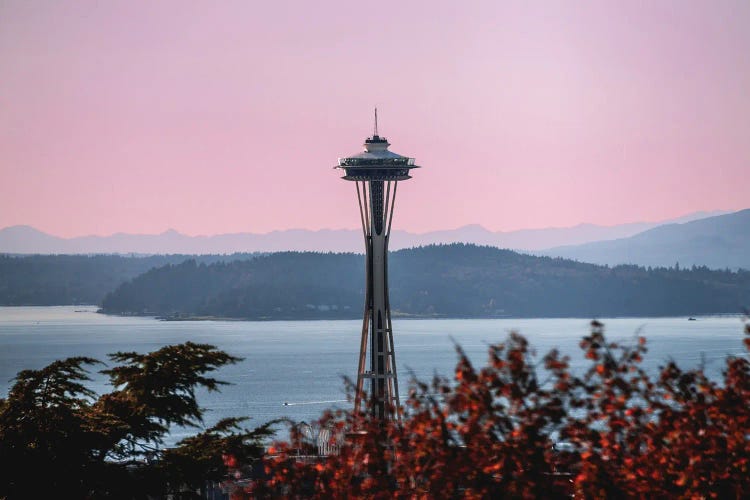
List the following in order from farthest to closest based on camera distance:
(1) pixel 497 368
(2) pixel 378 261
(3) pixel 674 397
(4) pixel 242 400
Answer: (4) pixel 242 400
(2) pixel 378 261
(3) pixel 674 397
(1) pixel 497 368

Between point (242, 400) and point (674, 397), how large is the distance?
9281 cm

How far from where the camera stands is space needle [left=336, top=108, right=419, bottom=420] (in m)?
56.4

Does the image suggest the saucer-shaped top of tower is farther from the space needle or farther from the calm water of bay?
the calm water of bay

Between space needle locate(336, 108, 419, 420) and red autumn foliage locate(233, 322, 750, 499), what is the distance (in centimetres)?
3923

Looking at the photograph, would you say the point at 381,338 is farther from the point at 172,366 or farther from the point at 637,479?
the point at 637,479

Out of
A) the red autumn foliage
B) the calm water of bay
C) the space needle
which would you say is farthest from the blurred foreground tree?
the calm water of bay

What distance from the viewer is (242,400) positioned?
107 m

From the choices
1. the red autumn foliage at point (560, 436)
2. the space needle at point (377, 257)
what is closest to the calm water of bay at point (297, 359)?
the space needle at point (377, 257)

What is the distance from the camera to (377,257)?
5647cm

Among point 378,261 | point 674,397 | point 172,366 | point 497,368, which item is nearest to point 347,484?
point 497,368

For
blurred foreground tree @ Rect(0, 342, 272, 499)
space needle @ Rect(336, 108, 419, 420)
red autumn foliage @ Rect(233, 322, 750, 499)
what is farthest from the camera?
space needle @ Rect(336, 108, 419, 420)

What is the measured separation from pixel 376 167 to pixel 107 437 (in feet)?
109

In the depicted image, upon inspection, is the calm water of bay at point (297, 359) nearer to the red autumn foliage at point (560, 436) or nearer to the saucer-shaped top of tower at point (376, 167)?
the saucer-shaped top of tower at point (376, 167)

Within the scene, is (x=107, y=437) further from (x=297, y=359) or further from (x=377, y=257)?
(x=297, y=359)
